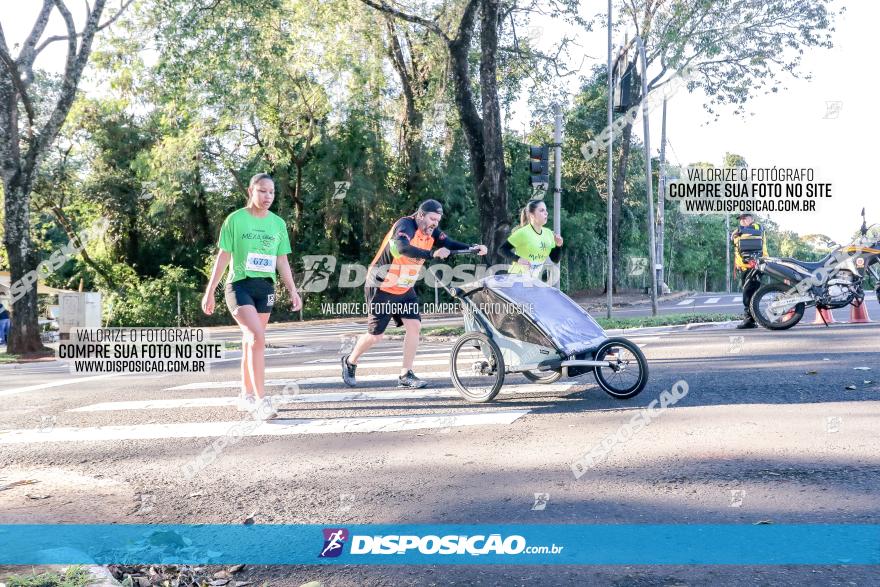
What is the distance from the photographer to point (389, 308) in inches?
307

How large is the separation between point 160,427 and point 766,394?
223 inches

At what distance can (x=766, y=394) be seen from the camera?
685 centimetres

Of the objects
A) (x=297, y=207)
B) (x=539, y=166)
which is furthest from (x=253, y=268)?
(x=297, y=207)

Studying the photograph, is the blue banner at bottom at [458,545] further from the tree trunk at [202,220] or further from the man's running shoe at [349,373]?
the tree trunk at [202,220]

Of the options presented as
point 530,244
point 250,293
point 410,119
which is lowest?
point 250,293

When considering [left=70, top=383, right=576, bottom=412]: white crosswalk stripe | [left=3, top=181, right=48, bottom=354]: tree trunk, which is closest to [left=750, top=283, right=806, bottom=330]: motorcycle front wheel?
[left=70, top=383, right=576, bottom=412]: white crosswalk stripe

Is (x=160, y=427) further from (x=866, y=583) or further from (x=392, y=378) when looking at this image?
(x=866, y=583)

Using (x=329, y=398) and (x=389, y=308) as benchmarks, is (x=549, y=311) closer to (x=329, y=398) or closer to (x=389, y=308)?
(x=389, y=308)

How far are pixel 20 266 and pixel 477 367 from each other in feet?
41.8

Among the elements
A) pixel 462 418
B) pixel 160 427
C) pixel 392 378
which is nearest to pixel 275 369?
pixel 392 378

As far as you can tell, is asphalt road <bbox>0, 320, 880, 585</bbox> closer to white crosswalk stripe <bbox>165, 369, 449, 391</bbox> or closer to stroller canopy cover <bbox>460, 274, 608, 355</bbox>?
white crosswalk stripe <bbox>165, 369, 449, 391</bbox>

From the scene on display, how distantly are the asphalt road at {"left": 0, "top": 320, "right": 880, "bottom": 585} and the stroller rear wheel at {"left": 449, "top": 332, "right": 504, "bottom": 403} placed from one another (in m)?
0.19

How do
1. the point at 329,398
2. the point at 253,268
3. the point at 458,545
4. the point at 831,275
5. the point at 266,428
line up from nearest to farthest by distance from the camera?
the point at 458,545 → the point at 266,428 → the point at 253,268 → the point at 329,398 → the point at 831,275

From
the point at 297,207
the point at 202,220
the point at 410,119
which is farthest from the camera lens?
the point at 202,220
